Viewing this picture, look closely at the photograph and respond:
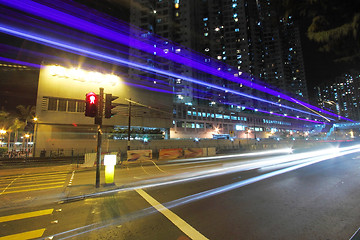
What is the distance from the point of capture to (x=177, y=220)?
4395 millimetres

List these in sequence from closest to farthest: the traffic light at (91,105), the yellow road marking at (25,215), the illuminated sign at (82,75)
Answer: the yellow road marking at (25,215) → the traffic light at (91,105) → the illuminated sign at (82,75)

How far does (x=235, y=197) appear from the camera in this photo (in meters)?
6.13

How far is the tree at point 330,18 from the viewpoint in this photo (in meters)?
3.24

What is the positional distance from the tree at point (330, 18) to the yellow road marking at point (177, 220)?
4.76 meters

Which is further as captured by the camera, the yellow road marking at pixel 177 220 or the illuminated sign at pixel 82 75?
the illuminated sign at pixel 82 75

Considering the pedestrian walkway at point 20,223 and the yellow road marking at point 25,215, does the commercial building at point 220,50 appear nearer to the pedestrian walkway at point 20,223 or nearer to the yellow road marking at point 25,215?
the yellow road marking at point 25,215

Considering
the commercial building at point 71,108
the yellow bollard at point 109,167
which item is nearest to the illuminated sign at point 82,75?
the commercial building at point 71,108

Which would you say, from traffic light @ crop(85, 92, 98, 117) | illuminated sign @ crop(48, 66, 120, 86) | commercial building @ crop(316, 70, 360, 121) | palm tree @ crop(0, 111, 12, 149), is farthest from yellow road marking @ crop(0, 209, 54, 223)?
commercial building @ crop(316, 70, 360, 121)

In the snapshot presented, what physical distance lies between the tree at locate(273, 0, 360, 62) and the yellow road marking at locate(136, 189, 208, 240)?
187 inches

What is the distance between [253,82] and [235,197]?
108942 millimetres

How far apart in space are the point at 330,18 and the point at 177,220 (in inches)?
224

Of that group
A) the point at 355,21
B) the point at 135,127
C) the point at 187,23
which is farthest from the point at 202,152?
the point at 187,23

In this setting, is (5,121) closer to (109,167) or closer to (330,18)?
(109,167)

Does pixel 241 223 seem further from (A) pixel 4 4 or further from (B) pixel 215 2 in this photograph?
(B) pixel 215 2
